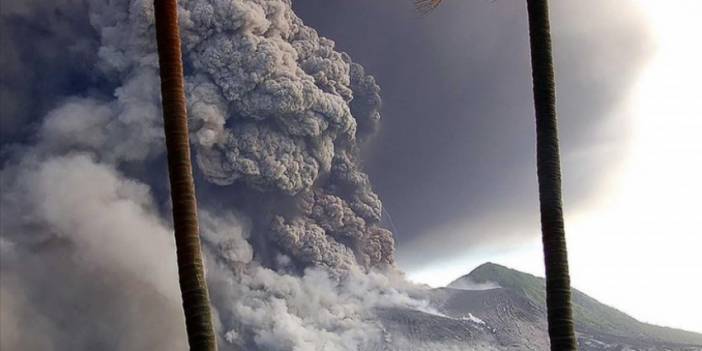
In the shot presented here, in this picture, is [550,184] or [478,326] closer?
[550,184]

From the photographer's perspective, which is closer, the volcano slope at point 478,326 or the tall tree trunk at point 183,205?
the tall tree trunk at point 183,205

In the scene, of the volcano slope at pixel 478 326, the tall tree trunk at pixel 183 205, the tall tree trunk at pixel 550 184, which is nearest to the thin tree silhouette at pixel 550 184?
the tall tree trunk at pixel 550 184

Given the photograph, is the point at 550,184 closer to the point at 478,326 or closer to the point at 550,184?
the point at 550,184

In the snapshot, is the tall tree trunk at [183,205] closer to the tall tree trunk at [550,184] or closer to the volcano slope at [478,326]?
the tall tree trunk at [550,184]

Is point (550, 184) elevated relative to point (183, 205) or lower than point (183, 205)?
lower

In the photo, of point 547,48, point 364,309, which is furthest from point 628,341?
point 547,48

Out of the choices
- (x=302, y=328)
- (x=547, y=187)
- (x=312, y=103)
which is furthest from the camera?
(x=302, y=328)

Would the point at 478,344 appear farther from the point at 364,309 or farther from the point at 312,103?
the point at 312,103

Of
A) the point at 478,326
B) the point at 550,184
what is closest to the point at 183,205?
the point at 550,184
